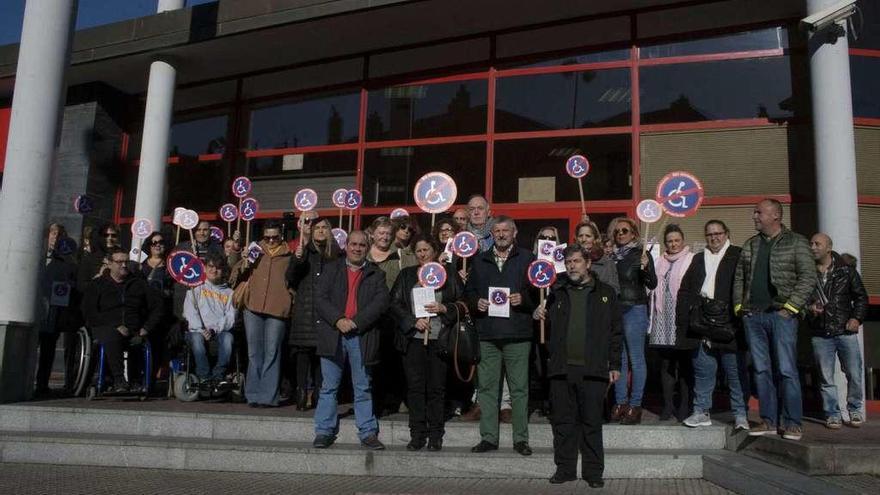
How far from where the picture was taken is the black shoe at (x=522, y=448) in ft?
20.8

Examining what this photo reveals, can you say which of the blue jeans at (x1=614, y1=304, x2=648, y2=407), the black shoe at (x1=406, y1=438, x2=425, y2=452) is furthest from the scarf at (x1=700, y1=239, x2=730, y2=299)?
the black shoe at (x1=406, y1=438, x2=425, y2=452)

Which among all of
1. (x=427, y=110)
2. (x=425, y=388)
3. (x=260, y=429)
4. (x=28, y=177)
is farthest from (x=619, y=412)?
(x=28, y=177)

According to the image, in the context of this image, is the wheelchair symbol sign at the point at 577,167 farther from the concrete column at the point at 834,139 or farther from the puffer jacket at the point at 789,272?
the puffer jacket at the point at 789,272

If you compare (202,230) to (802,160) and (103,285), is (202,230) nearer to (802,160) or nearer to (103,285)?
(103,285)

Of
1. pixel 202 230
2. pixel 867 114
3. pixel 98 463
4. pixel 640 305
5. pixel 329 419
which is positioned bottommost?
pixel 98 463

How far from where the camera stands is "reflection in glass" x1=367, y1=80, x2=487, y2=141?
11711 millimetres

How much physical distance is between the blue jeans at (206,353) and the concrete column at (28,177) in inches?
77.4

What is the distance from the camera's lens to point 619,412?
7.00 meters

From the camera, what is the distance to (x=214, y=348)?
839 centimetres

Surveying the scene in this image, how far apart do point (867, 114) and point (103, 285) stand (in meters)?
10.0

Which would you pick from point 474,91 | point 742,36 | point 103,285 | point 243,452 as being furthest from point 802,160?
point 103,285

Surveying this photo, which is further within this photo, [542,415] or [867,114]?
[867,114]

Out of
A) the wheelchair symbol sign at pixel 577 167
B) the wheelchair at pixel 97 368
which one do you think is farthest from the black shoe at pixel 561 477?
the wheelchair at pixel 97 368

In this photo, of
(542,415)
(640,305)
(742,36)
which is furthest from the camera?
(742,36)
